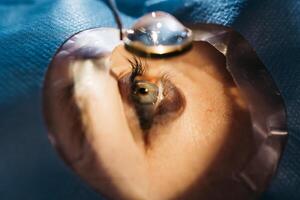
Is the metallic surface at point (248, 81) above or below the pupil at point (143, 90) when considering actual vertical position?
above

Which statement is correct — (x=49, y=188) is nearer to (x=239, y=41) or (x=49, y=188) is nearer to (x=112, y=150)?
(x=112, y=150)

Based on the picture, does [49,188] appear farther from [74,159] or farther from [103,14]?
[103,14]

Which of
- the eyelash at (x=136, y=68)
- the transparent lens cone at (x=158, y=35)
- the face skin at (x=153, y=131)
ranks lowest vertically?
the face skin at (x=153, y=131)

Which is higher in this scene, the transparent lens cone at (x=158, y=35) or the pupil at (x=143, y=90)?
the transparent lens cone at (x=158, y=35)

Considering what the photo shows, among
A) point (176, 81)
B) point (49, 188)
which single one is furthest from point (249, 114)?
point (49, 188)
